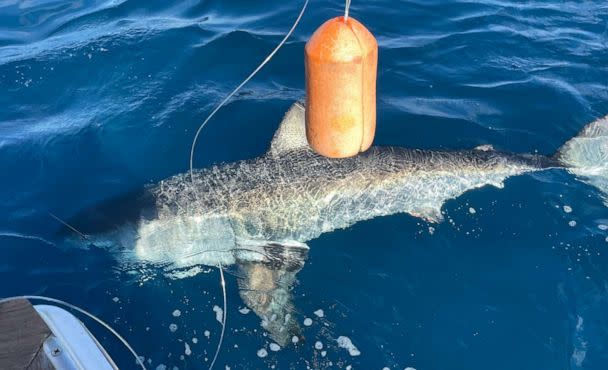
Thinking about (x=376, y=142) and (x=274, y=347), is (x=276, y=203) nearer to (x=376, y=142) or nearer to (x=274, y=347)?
(x=274, y=347)

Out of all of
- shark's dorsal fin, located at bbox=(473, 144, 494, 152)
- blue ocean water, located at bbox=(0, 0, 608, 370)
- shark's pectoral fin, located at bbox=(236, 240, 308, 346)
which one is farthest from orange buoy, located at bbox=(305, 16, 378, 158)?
shark's dorsal fin, located at bbox=(473, 144, 494, 152)

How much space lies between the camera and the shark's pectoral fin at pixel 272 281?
4.28 m

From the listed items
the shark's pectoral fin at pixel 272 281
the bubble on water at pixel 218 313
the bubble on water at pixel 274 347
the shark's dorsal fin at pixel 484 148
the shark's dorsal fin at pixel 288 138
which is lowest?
the bubble on water at pixel 274 347

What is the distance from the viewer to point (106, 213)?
4953 millimetres

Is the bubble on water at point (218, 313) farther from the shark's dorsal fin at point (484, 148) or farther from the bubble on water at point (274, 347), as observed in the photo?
the shark's dorsal fin at point (484, 148)

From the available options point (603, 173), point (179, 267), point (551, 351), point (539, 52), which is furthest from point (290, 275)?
point (539, 52)

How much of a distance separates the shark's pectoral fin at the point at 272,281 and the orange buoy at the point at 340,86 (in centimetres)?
128

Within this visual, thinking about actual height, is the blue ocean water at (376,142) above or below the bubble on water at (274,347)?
above

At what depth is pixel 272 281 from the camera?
4.73m

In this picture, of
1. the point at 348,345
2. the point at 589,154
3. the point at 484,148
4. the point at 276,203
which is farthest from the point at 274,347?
the point at 589,154

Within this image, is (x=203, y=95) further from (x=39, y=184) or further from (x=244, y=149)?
(x=39, y=184)

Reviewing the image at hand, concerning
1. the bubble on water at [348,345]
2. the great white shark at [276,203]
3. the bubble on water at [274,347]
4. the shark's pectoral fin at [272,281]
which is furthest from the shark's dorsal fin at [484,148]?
the bubble on water at [274,347]

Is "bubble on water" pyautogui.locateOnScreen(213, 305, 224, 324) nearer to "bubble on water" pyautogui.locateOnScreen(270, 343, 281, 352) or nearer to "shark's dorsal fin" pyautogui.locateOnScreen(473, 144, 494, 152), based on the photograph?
"bubble on water" pyautogui.locateOnScreen(270, 343, 281, 352)

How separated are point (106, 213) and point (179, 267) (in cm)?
84
